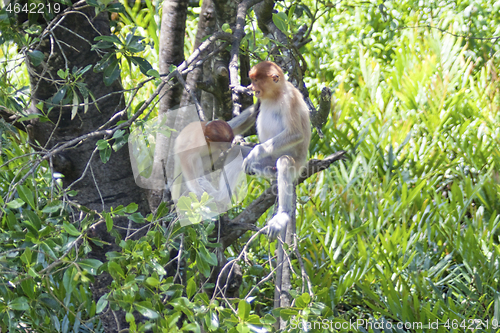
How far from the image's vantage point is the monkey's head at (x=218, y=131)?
2176 millimetres

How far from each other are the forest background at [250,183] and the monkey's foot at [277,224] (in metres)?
0.20

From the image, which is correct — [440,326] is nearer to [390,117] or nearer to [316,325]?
[316,325]

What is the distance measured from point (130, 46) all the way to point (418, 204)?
2729 mm

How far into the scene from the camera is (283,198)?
6.88ft

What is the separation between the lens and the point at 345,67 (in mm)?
5543

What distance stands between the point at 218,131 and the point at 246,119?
0.60 m

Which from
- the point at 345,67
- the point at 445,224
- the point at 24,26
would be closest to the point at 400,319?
the point at 445,224

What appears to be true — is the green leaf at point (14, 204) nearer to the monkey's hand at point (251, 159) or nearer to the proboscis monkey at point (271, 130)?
the proboscis monkey at point (271, 130)

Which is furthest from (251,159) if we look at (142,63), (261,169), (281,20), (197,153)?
(142,63)

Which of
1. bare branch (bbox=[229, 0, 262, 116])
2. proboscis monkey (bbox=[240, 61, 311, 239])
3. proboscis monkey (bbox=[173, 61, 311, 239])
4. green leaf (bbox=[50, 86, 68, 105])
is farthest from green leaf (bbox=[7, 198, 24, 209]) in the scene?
proboscis monkey (bbox=[240, 61, 311, 239])

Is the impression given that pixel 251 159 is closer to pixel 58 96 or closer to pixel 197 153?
pixel 197 153

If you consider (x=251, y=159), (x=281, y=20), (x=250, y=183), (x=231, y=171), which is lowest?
(x=250, y=183)

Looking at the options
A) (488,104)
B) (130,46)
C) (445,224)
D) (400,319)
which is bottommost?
(400,319)

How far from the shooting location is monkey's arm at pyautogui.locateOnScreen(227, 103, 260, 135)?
2.65m
